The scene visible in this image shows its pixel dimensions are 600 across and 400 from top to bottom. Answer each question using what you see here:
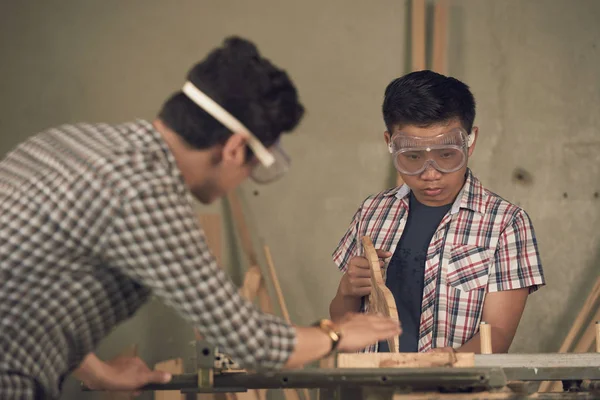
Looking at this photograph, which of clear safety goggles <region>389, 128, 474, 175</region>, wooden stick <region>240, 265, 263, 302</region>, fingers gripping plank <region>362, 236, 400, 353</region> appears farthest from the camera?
wooden stick <region>240, 265, 263, 302</region>

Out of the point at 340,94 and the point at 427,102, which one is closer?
the point at 427,102

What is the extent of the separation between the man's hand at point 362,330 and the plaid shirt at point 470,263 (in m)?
0.91

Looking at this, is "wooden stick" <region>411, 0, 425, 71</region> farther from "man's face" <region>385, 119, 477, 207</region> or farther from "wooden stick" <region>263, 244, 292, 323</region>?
"man's face" <region>385, 119, 477, 207</region>

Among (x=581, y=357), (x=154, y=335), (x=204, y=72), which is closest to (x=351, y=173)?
(x=154, y=335)

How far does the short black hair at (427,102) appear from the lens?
330cm

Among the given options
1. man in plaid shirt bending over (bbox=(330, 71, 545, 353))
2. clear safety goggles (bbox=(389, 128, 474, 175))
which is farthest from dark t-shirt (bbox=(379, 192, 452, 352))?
clear safety goggles (bbox=(389, 128, 474, 175))

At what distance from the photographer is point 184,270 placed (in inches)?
80.5

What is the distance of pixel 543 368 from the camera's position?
2.67m

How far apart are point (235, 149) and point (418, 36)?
11.4ft

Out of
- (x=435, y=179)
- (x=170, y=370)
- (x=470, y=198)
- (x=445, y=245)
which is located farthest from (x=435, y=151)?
(x=170, y=370)

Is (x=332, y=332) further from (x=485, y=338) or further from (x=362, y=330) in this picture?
(x=485, y=338)

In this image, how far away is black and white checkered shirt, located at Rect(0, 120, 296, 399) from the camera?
6.65ft

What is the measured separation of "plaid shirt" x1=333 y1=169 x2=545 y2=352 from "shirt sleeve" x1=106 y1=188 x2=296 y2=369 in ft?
4.07

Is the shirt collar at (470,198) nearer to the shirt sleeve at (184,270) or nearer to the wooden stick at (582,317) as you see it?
the shirt sleeve at (184,270)
